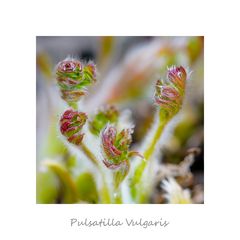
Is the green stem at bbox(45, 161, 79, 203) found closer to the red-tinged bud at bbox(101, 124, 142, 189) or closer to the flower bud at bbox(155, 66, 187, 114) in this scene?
the red-tinged bud at bbox(101, 124, 142, 189)

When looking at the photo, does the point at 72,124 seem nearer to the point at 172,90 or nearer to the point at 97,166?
the point at 97,166

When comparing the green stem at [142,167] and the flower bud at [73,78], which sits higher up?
Answer: the flower bud at [73,78]

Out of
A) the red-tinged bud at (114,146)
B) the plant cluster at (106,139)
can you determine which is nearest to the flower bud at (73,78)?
the plant cluster at (106,139)

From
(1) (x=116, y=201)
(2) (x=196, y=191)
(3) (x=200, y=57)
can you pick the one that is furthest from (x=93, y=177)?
(3) (x=200, y=57)

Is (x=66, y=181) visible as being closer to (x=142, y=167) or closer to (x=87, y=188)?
(x=87, y=188)

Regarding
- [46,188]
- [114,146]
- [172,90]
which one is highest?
[172,90]

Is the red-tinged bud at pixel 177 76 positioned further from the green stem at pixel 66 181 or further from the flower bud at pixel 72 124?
Result: the green stem at pixel 66 181

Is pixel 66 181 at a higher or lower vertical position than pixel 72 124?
lower

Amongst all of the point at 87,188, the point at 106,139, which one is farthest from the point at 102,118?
the point at 87,188
